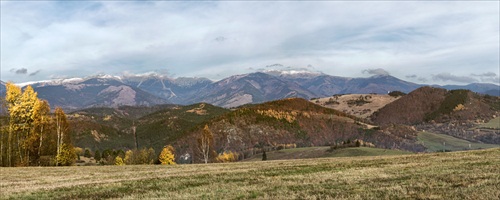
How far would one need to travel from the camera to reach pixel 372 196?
1828cm

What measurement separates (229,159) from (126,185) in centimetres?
16837

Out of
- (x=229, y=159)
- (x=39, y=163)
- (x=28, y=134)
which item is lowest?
(x=229, y=159)

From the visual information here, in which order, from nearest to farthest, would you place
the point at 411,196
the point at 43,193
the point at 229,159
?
the point at 411,196 → the point at 43,193 → the point at 229,159

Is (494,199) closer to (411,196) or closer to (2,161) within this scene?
(411,196)

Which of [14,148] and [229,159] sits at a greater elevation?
[14,148]

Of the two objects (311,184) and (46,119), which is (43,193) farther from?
(46,119)

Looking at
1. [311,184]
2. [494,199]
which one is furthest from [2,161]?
[494,199]

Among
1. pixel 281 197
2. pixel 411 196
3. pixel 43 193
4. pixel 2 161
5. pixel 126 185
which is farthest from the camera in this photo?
pixel 2 161

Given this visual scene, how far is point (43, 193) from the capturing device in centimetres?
2725

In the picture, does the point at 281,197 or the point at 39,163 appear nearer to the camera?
the point at 281,197

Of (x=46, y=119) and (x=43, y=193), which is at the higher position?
(x=46, y=119)

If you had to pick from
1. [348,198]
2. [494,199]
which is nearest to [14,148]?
[348,198]

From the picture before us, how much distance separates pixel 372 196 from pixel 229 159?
7131 inches

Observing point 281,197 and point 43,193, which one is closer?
point 281,197
